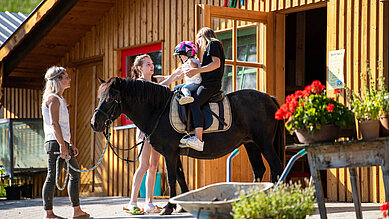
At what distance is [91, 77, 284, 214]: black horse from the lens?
23.2 ft

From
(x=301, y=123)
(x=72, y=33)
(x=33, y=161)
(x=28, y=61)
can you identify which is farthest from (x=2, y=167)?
(x=301, y=123)

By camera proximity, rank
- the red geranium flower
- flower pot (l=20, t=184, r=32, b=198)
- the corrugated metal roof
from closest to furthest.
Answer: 1. the red geranium flower
2. flower pot (l=20, t=184, r=32, b=198)
3. the corrugated metal roof

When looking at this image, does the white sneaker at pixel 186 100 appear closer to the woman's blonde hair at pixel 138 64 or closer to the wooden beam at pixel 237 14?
the woman's blonde hair at pixel 138 64

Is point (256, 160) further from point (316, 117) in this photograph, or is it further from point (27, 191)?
point (27, 191)

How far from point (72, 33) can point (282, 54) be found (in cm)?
487

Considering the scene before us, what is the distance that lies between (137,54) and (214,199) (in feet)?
24.2

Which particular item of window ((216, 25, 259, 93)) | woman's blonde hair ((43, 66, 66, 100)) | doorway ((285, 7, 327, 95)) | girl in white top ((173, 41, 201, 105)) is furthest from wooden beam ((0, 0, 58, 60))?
girl in white top ((173, 41, 201, 105))

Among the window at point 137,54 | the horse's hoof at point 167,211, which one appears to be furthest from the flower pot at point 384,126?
the window at point 137,54

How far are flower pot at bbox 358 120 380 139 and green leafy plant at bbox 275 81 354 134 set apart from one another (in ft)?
0.56

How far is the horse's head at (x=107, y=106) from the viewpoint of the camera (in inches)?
275

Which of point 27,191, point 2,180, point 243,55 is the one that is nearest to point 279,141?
point 243,55

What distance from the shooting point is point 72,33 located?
1257 cm

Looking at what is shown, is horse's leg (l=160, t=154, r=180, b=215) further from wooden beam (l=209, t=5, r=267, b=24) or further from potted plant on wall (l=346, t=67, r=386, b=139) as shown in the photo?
potted plant on wall (l=346, t=67, r=386, b=139)

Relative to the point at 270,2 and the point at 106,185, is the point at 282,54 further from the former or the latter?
the point at 106,185
